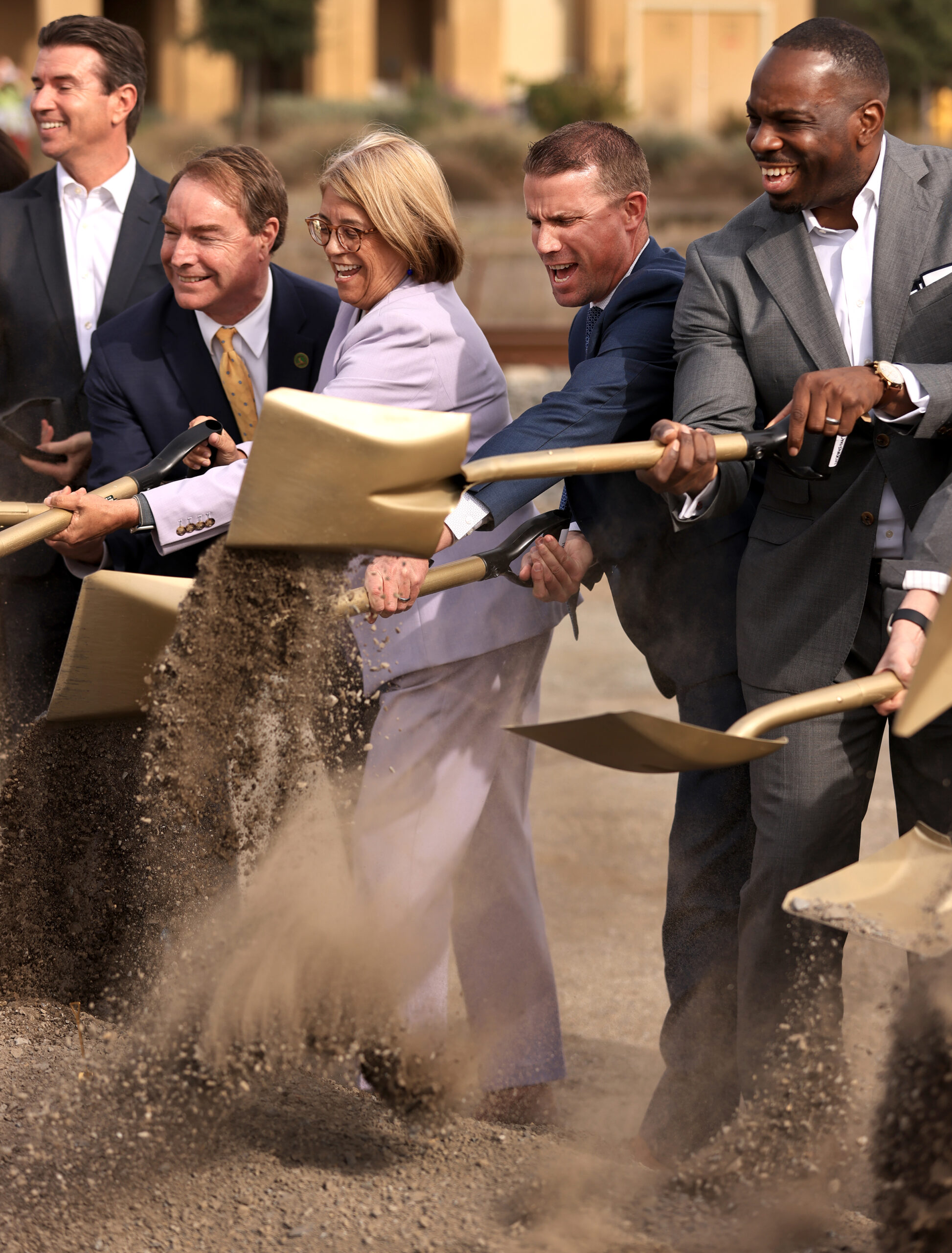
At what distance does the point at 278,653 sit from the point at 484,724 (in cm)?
54

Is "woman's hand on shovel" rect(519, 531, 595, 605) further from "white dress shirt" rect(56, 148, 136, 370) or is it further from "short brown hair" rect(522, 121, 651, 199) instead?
"white dress shirt" rect(56, 148, 136, 370)

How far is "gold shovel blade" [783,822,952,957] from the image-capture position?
1958 mm

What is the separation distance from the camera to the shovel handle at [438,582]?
7.59ft

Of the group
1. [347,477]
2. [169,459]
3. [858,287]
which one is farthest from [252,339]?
[858,287]

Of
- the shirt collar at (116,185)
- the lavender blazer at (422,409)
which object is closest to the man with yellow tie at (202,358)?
the lavender blazer at (422,409)

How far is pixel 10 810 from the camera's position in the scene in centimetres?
290

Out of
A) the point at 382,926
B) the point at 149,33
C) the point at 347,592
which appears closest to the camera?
the point at 347,592

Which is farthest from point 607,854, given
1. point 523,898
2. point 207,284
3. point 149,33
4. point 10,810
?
point 149,33

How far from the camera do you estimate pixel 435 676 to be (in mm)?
2656

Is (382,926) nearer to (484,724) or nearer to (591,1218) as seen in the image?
(484,724)

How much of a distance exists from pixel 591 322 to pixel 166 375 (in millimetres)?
884

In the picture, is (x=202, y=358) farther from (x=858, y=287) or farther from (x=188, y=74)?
(x=188, y=74)

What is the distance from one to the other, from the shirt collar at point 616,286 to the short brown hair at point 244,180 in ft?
2.21

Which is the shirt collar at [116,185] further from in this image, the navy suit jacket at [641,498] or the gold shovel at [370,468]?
the gold shovel at [370,468]
